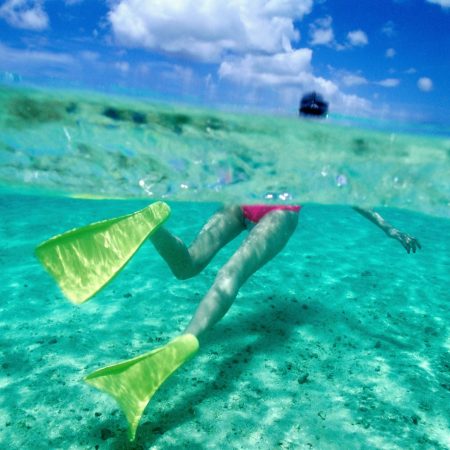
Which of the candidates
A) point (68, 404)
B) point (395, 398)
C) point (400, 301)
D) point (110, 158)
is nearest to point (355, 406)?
point (395, 398)

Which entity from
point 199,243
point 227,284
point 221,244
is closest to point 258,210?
point 221,244

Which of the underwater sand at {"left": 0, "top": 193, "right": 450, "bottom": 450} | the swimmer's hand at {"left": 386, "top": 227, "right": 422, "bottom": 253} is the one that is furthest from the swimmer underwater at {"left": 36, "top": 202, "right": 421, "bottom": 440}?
the swimmer's hand at {"left": 386, "top": 227, "right": 422, "bottom": 253}

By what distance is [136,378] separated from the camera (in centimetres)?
362

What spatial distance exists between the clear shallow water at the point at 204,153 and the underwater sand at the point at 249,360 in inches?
92.9

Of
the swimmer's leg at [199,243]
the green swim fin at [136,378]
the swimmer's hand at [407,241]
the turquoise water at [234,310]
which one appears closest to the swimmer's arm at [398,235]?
the swimmer's hand at [407,241]

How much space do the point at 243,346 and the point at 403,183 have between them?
5.57m

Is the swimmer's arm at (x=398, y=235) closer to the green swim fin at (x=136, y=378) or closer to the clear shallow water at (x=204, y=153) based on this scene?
the clear shallow water at (x=204, y=153)

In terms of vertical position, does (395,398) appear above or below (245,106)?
below

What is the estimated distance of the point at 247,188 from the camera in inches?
348

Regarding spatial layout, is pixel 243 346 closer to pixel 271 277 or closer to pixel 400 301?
pixel 271 277

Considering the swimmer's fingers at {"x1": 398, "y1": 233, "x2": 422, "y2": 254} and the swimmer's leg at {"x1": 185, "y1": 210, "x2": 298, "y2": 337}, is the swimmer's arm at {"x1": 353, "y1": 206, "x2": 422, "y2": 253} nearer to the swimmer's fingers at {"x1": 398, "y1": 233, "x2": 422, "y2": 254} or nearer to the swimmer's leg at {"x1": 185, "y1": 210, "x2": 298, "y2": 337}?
the swimmer's fingers at {"x1": 398, "y1": 233, "x2": 422, "y2": 254}

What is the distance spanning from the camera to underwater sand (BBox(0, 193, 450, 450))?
414 cm

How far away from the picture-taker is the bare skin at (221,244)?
14.6 ft

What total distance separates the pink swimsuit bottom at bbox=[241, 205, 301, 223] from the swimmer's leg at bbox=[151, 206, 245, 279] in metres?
0.15
